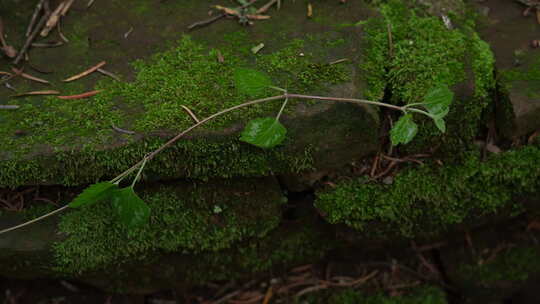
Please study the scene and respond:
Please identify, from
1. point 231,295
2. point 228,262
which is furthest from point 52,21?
point 231,295

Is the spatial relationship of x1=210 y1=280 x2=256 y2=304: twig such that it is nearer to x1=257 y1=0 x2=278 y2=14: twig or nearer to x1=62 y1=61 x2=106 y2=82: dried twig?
x1=62 y1=61 x2=106 y2=82: dried twig

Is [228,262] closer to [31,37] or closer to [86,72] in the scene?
[86,72]

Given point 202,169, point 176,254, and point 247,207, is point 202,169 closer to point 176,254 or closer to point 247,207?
point 247,207

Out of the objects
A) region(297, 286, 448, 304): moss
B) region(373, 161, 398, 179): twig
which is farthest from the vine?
region(297, 286, 448, 304): moss

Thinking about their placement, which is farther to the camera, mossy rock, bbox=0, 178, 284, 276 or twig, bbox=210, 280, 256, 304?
twig, bbox=210, 280, 256, 304

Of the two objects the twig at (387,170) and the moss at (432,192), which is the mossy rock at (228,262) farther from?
the twig at (387,170)

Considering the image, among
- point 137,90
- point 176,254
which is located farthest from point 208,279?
point 137,90

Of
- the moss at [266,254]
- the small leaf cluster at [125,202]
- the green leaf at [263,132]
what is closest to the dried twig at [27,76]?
the small leaf cluster at [125,202]
